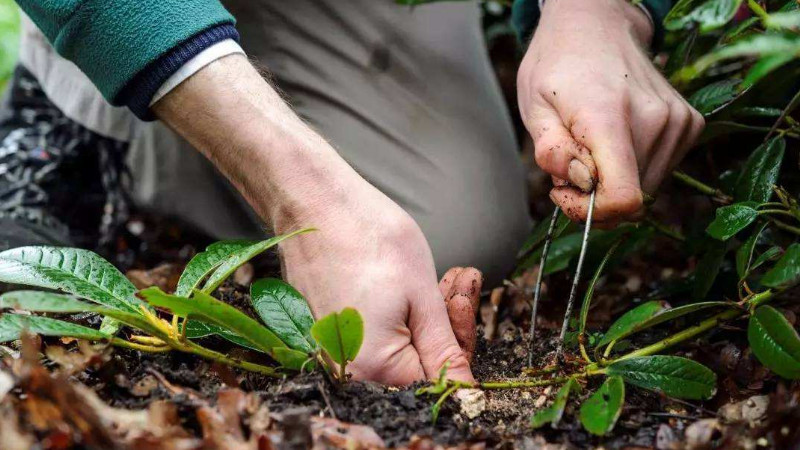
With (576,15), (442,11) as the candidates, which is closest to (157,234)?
(442,11)

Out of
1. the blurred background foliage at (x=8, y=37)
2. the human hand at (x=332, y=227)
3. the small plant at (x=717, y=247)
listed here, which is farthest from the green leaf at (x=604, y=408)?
the blurred background foliage at (x=8, y=37)

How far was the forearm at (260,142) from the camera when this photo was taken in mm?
1161

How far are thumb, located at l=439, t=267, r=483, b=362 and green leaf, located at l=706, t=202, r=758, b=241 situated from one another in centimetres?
38

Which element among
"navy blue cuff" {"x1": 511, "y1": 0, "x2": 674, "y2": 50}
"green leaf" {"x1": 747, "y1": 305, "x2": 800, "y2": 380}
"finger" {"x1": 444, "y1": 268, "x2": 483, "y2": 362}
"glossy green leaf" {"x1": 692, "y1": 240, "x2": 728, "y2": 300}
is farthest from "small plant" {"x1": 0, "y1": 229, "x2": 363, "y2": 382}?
"navy blue cuff" {"x1": 511, "y1": 0, "x2": 674, "y2": 50}

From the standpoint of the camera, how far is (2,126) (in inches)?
78.6

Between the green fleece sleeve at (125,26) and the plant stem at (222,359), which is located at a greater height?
the green fleece sleeve at (125,26)

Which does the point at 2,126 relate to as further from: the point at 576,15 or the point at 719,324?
the point at 719,324

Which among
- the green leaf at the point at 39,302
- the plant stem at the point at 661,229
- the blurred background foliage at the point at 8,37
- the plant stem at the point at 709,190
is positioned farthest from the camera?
the blurred background foliage at the point at 8,37

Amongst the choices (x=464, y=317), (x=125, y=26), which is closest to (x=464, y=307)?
(x=464, y=317)

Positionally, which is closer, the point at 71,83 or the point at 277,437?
the point at 277,437

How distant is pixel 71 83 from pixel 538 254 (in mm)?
1286

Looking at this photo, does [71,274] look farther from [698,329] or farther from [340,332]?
[698,329]

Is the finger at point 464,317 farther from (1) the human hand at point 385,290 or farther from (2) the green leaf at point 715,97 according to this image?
(2) the green leaf at point 715,97

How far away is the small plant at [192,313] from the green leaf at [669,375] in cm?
38
